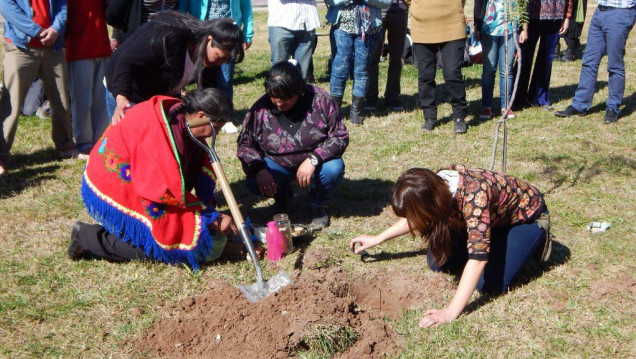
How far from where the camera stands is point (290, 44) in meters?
7.09

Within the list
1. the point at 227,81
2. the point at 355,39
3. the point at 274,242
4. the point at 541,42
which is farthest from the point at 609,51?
the point at 274,242

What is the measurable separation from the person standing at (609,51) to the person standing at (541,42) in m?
0.40

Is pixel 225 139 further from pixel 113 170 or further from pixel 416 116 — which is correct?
pixel 113 170

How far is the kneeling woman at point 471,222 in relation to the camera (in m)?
3.21

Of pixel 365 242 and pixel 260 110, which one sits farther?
pixel 260 110

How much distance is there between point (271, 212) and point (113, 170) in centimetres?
142

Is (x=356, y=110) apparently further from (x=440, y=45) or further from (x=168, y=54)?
(x=168, y=54)

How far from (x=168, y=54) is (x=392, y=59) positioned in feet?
12.7

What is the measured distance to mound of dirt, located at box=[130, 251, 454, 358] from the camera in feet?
10.7

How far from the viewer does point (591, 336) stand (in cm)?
331

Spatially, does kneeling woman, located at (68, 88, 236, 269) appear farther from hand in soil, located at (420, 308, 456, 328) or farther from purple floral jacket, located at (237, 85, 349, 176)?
hand in soil, located at (420, 308, 456, 328)

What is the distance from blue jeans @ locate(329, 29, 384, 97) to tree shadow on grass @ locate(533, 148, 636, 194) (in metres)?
2.01

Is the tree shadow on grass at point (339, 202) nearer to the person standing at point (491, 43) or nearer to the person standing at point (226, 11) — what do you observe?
the person standing at point (226, 11)

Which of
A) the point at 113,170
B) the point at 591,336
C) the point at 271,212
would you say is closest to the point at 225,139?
the point at 271,212
